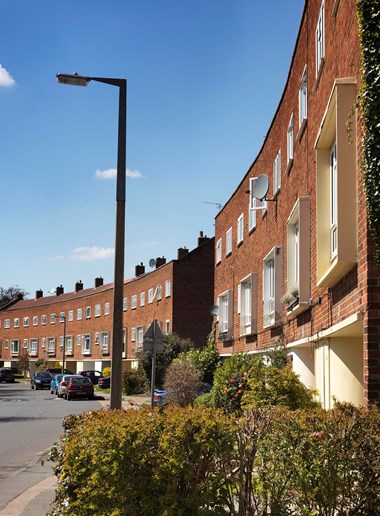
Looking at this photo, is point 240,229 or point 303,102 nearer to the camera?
point 303,102

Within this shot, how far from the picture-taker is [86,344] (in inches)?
3000

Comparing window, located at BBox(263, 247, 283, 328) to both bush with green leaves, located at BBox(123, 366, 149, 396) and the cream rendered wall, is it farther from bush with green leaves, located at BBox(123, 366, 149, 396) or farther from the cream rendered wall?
bush with green leaves, located at BBox(123, 366, 149, 396)

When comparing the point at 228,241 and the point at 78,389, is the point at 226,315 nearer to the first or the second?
the point at 228,241

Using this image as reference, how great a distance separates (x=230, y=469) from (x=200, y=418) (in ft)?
1.71

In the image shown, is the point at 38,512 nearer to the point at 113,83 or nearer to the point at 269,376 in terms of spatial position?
the point at 269,376

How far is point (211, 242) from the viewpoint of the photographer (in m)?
Result: 53.8

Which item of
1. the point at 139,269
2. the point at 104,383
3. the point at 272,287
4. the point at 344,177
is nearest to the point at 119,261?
the point at 344,177

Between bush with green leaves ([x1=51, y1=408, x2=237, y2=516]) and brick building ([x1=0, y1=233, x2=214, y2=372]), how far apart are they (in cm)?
4369

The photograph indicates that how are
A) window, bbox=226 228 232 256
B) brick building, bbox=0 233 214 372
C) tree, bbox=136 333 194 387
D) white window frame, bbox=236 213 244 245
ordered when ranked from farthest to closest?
brick building, bbox=0 233 214 372
tree, bbox=136 333 194 387
window, bbox=226 228 232 256
white window frame, bbox=236 213 244 245

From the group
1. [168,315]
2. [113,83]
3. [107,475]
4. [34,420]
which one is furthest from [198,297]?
[107,475]

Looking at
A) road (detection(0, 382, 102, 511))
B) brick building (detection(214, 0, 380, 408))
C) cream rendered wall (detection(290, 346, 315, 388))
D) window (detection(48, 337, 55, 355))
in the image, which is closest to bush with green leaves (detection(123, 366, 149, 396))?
road (detection(0, 382, 102, 511))

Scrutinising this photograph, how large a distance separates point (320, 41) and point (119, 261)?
16.9ft

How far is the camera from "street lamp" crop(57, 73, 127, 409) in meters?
11.1

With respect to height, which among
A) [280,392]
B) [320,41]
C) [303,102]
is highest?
[320,41]
